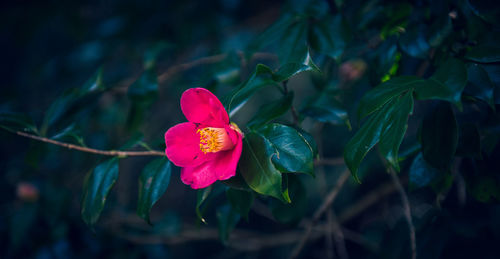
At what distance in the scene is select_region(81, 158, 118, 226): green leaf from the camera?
2.43 ft

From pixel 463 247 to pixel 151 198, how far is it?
3.14 ft

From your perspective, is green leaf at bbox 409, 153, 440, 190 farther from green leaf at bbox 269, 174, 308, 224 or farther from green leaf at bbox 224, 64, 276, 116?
green leaf at bbox 224, 64, 276, 116

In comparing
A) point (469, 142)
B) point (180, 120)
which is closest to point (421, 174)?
point (469, 142)

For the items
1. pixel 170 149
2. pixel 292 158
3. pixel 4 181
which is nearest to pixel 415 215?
pixel 292 158

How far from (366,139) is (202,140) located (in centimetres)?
33

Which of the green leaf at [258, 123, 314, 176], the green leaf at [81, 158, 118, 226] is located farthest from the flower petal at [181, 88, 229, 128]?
the green leaf at [81, 158, 118, 226]

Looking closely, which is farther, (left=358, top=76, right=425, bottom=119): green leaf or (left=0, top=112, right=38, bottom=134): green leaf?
(left=0, top=112, right=38, bottom=134): green leaf

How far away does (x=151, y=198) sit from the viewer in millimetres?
712

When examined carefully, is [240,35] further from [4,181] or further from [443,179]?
[4,181]

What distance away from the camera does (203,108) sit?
69 cm

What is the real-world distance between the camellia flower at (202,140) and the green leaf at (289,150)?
0.07m

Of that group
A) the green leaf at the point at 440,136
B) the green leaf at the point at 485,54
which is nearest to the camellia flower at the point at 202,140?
the green leaf at the point at 440,136

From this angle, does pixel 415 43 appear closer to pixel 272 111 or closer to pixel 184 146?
pixel 272 111

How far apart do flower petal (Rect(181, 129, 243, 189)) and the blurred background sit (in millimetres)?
161
